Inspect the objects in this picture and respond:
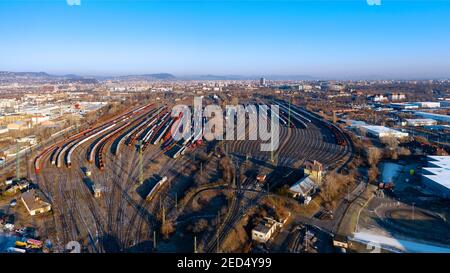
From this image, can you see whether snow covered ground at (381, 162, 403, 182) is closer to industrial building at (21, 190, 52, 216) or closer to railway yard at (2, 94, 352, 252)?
railway yard at (2, 94, 352, 252)

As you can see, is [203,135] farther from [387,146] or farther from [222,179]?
[387,146]

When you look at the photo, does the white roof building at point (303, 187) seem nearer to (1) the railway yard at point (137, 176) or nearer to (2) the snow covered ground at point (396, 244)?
(1) the railway yard at point (137, 176)

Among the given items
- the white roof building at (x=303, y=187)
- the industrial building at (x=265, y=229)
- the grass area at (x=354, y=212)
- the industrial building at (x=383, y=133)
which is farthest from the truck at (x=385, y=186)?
the industrial building at (x=383, y=133)

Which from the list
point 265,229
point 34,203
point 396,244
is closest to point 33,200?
point 34,203

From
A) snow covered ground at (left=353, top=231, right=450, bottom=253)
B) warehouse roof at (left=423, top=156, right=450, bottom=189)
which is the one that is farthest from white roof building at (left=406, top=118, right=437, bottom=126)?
snow covered ground at (left=353, top=231, right=450, bottom=253)

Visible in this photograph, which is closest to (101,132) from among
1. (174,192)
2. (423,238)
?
(174,192)
